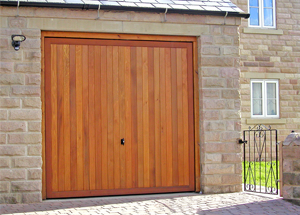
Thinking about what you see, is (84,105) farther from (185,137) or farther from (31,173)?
(185,137)

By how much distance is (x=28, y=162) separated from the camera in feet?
23.2

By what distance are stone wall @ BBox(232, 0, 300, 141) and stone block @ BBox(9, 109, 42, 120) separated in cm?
Answer: 748

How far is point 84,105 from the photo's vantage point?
293 inches

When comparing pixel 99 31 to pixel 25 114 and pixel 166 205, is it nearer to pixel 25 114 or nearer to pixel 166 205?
pixel 25 114

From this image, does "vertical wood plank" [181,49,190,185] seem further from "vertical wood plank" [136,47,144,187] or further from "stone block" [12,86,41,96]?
"stone block" [12,86,41,96]

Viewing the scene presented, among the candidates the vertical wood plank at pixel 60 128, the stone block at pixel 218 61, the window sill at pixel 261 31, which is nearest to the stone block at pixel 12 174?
the vertical wood plank at pixel 60 128

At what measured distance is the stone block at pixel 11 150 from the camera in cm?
700

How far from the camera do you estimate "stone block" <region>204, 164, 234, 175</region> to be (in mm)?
7781

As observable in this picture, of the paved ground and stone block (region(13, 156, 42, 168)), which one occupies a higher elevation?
stone block (region(13, 156, 42, 168))

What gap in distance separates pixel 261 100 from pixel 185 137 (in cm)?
623

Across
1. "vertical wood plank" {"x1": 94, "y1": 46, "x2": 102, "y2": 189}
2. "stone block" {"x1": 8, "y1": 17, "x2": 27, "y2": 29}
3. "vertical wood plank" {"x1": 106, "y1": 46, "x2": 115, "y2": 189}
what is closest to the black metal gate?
"vertical wood plank" {"x1": 106, "y1": 46, "x2": 115, "y2": 189}

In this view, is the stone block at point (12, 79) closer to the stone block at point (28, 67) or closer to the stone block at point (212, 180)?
the stone block at point (28, 67)

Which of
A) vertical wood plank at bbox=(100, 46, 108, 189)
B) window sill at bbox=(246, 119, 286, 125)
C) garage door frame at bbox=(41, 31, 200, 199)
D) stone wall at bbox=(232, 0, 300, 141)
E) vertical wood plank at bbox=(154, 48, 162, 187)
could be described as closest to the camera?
garage door frame at bbox=(41, 31, 200, 199)

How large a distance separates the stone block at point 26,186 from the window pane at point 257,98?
321 inches
